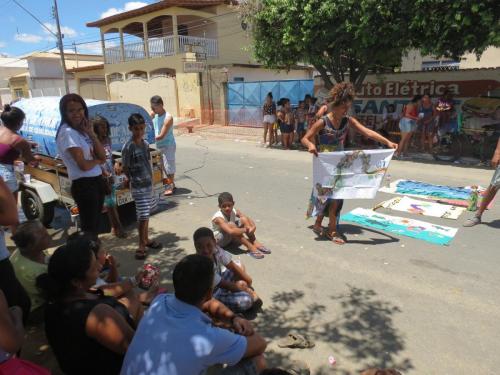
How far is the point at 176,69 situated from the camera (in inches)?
891

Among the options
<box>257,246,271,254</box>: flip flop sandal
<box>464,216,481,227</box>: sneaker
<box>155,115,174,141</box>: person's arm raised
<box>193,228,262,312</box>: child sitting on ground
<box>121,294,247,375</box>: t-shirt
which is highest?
<box>155,115,174,141</box>: person's arm raised

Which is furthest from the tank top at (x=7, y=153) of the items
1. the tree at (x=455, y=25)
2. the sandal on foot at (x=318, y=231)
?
the tree at (x=455, y=25)

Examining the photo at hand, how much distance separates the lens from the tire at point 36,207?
5766mm

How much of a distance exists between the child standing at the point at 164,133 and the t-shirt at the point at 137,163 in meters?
2.04

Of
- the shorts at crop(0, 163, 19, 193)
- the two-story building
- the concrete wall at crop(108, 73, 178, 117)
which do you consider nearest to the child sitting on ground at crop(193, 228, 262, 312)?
the shorts at crop(0, 163, 19, 193)

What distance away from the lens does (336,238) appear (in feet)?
16.6

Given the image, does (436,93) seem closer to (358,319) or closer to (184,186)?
(184,186)

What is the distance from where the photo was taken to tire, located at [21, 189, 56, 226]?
18.9 ft

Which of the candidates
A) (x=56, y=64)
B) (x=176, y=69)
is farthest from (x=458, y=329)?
(x=56, y=64)

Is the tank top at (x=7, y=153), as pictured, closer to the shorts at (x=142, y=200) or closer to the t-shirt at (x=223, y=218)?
the shorts at (x=142, y=200)

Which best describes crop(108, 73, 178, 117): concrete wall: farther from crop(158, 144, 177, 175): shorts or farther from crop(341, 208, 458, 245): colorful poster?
crop(341, 208, 458, 245): colorful poster

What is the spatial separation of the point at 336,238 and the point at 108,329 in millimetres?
Answer: 3460

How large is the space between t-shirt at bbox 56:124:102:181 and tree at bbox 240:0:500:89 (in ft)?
25.4

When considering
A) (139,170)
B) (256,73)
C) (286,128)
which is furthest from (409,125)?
(256,73)
